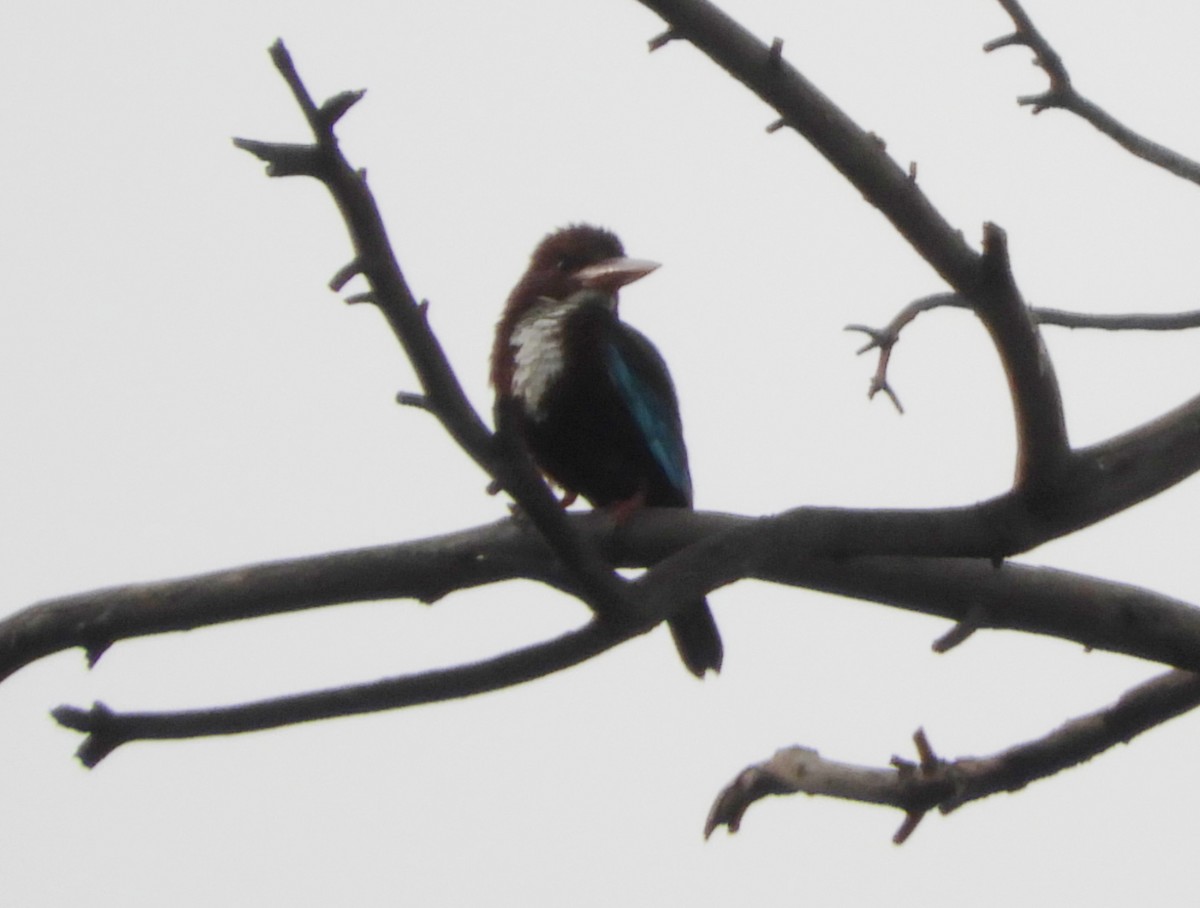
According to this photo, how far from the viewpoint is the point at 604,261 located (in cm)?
388

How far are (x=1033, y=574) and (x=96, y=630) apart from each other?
134cm

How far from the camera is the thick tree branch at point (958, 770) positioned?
2.39m

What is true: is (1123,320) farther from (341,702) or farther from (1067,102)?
(341,702)

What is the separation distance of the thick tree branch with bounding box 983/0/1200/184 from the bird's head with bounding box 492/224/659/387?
152cm

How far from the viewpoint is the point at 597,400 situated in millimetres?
3463

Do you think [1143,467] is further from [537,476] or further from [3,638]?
[3,638]

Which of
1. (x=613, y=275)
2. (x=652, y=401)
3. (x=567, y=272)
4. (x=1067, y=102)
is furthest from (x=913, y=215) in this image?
(x=567, y=272)

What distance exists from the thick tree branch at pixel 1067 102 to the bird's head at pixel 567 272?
5.00 feet

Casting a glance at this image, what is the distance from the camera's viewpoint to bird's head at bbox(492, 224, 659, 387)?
370 centimetres

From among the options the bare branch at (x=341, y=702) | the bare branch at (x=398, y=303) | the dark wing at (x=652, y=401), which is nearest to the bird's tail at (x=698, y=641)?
the dark wing at (x=652, y=401)

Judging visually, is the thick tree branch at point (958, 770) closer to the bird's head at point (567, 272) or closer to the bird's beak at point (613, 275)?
the bird's head at point (567, 272)

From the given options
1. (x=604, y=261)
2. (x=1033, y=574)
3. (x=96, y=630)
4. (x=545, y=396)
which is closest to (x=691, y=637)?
(x=545, y=396)

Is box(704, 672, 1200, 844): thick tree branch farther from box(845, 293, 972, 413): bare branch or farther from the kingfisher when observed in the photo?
the kingfisher

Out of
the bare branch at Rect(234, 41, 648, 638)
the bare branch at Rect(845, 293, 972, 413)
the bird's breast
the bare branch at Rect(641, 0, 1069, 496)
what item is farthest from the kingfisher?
the bare branch at Rect(234, 41, 648, 638)
